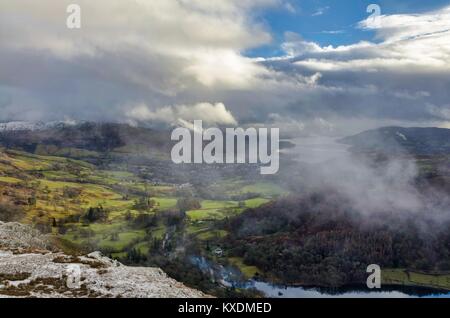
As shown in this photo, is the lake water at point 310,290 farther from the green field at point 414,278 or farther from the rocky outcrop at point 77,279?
the rocky outcrop at point 77,279

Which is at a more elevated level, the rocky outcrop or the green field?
the rocky outcrop

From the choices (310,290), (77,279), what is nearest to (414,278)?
(310,290)

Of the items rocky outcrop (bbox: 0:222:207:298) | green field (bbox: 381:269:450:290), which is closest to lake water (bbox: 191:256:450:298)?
green field (bbox: 381:269:450:290)

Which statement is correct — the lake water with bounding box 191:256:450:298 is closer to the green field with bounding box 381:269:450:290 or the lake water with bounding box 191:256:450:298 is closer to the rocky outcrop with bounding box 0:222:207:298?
the green field with bounding box 381:269:450:290

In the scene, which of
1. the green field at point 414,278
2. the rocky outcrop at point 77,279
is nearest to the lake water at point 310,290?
the green field at point 414,278

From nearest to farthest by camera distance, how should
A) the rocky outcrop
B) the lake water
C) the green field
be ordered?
1. the rocky outcrop
2. the lake water
3. the green field

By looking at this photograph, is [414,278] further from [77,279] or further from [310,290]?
[77,279]

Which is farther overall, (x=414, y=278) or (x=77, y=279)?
(x=414, y=278)

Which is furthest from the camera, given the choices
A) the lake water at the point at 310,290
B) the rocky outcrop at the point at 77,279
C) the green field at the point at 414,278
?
the green field at the point at 414,278
